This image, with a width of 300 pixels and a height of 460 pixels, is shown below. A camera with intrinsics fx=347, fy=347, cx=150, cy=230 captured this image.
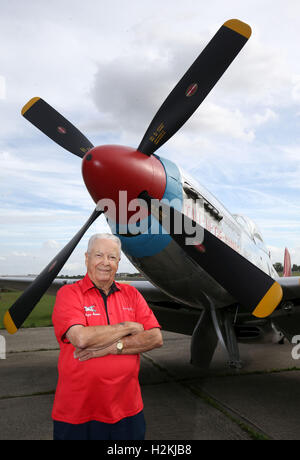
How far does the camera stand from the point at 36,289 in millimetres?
3398

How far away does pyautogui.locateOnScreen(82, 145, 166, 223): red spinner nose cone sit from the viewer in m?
3.13

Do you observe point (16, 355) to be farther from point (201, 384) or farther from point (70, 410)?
point (70, 410)

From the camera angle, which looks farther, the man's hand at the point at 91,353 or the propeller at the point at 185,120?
the propeller at the point at 185,120

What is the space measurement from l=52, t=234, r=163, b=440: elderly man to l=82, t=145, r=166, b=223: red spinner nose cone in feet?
4.26

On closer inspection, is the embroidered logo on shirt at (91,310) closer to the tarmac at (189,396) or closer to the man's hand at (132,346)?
the man's hand at (132,346)

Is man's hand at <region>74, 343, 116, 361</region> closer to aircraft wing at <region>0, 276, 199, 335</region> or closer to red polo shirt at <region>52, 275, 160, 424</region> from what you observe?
red polo shirt at <region>52, 275, 160, 424</region>

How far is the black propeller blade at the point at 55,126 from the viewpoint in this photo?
4.19 m

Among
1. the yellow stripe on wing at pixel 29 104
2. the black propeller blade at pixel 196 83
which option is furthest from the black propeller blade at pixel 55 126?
the black propeller blade at pixel 196 83

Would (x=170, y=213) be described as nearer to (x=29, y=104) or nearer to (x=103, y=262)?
(x=103, y=262)

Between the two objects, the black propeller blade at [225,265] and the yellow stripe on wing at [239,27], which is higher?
the yellow stripe on wing at [239,27]

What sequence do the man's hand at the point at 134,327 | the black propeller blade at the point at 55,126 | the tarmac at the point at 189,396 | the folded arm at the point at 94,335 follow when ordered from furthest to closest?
the black propeller blade at the point at 55,126, the tarmac at the point at 189,396, the man's hand at the point at 134,327, the folded arm at the point at 94,335

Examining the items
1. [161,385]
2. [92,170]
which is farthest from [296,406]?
[92,170]

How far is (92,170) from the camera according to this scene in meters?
3.14

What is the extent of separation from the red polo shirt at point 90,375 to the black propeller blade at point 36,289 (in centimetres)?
144
